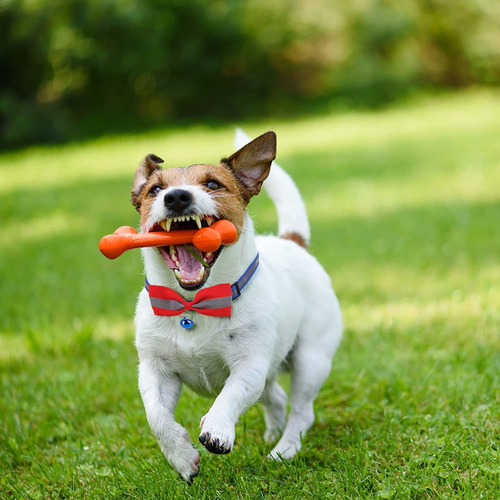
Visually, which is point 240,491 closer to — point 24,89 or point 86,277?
point 86,277

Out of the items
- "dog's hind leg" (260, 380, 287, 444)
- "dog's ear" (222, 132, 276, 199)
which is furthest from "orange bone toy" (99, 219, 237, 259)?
"dog's hind leg" (260, 380, 287, 444)

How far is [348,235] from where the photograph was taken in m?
8.82

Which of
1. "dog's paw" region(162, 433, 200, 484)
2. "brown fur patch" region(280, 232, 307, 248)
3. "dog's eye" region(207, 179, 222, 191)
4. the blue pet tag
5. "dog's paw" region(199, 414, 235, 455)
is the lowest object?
"dog's paw" region(162, 433, 200, 484)

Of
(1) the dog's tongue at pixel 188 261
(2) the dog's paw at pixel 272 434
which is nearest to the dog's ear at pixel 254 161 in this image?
(1) the dog's tongue at pixel 188 261

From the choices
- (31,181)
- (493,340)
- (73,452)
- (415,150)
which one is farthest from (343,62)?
(73,452)

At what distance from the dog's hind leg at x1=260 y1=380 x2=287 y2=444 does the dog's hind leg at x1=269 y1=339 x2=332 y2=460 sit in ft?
0.58

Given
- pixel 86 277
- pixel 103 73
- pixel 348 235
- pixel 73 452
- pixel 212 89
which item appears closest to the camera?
pixel 73 452

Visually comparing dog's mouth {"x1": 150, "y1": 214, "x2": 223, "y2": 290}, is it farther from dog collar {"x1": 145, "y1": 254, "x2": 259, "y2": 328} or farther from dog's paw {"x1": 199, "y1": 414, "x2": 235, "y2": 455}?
dog's paw {"x1": 199, "y1": 414, "x2": 235, "y2": 455}

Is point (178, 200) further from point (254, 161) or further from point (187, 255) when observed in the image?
point (254, 161)

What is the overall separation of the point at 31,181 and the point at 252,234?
10.4 metres

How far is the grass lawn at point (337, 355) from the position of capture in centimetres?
336

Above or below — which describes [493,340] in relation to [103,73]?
below

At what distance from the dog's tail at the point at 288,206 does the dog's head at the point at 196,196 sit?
0.91 metres

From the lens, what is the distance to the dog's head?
3158mm
